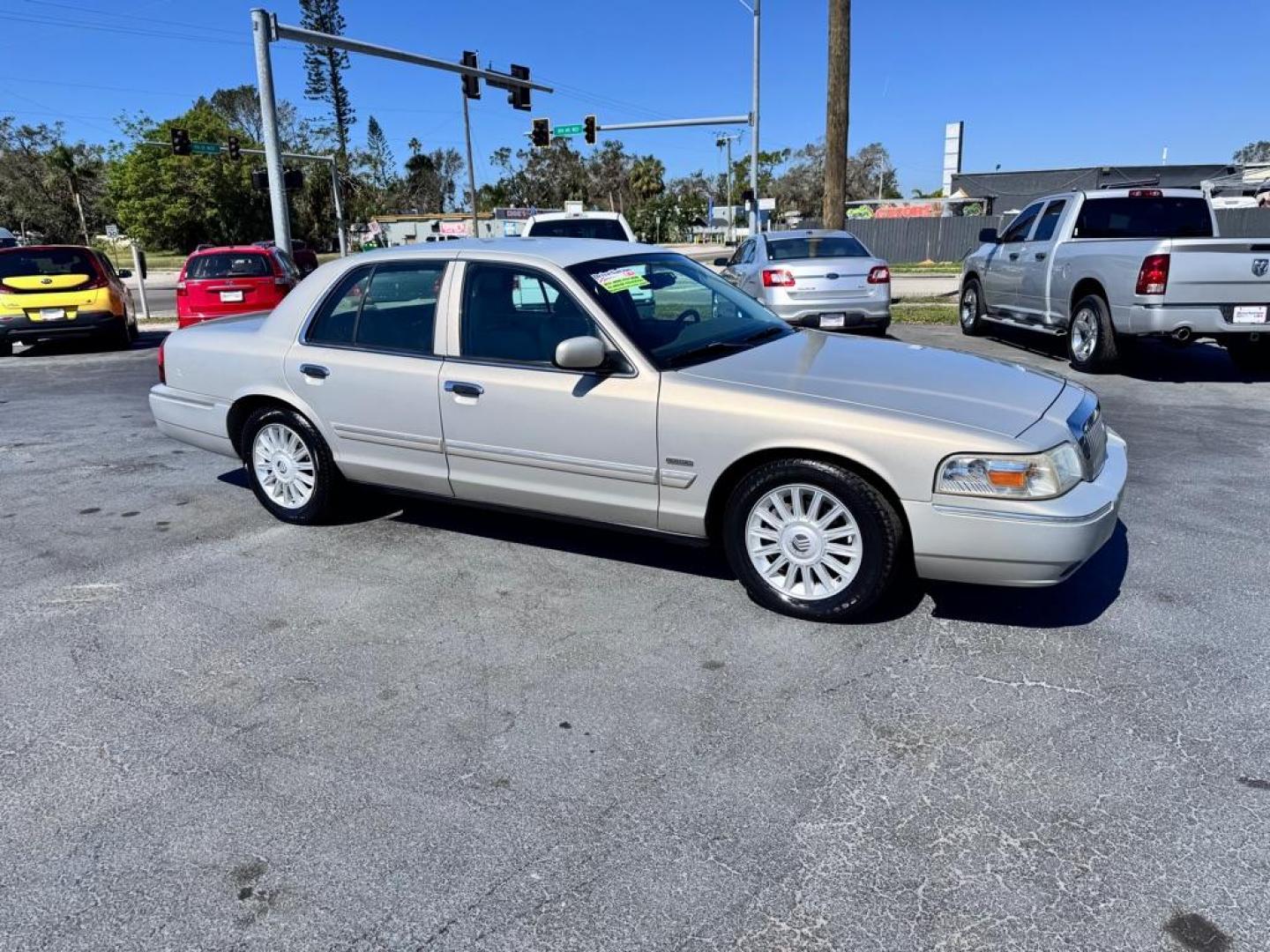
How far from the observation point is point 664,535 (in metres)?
4.23

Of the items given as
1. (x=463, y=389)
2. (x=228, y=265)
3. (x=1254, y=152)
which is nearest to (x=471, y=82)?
(x=228, y=265)

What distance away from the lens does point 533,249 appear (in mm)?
4660

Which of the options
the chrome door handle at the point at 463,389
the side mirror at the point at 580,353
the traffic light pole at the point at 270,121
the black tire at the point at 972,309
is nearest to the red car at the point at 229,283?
the traffic light pole at the point at 270,121

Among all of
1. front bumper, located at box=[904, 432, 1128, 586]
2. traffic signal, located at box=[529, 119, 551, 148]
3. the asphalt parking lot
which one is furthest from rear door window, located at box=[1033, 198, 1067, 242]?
traffic signal, located at box=[529, 119, 551, 148]

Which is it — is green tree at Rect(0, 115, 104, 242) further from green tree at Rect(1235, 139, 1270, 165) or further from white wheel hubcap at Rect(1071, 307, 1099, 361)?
green tree at Rect(1235, 139, 1270, 165)

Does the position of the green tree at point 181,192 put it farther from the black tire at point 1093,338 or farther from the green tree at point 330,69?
the black tire at point 1093,338

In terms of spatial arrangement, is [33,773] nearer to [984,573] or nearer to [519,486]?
[519,486]

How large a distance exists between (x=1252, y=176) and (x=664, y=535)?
48.4 m

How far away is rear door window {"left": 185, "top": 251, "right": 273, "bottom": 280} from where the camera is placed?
46.3ft

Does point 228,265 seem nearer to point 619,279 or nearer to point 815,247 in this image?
point 815,247

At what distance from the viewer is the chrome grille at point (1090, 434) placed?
3.78 m

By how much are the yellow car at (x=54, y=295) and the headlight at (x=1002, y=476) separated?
1369 centimetres

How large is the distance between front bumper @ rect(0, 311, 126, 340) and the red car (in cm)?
112

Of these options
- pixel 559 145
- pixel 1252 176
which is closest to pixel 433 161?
pixel 559 145
